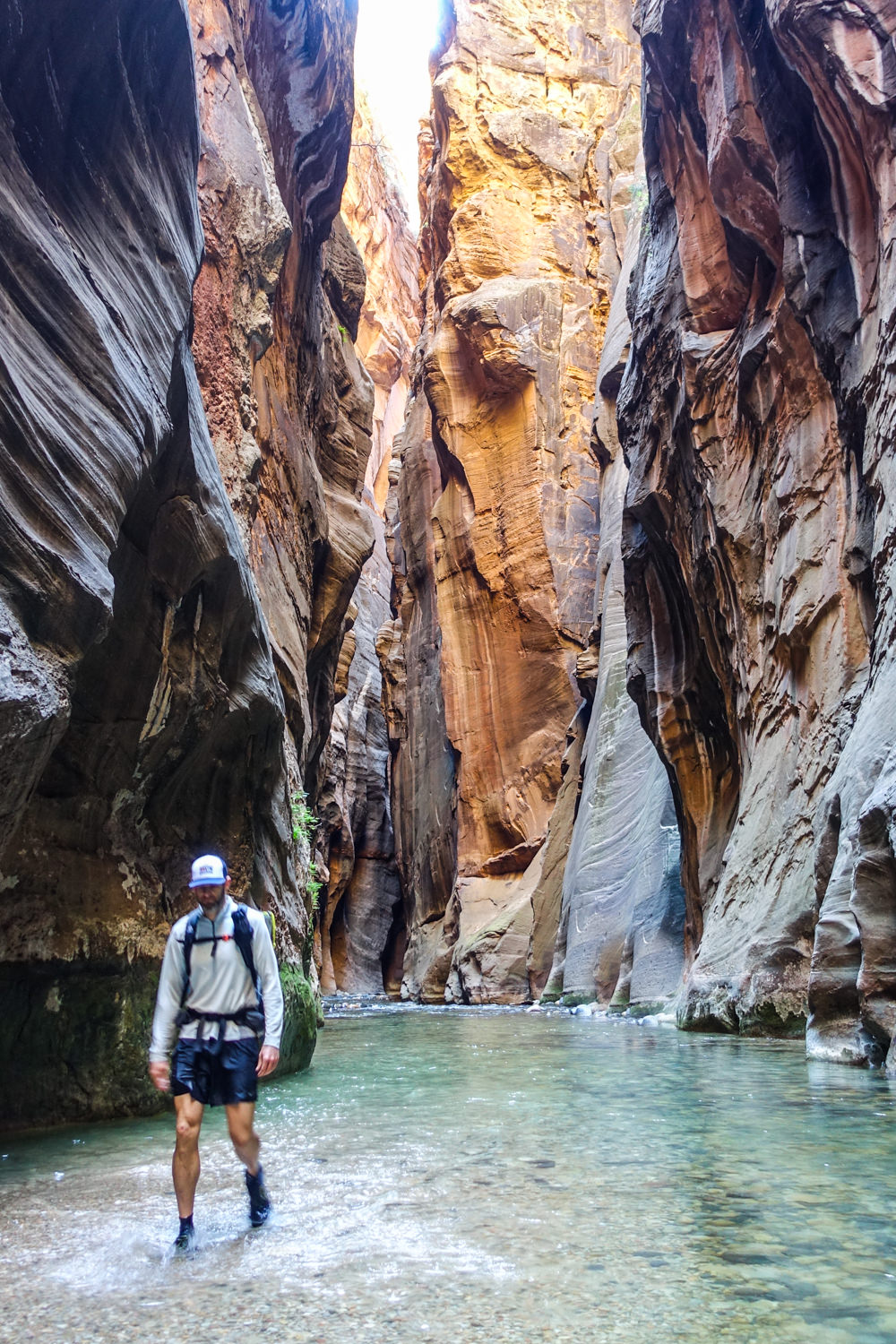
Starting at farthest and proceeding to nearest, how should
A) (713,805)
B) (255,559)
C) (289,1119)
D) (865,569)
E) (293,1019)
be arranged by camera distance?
(713,805) → (255,559) → (865,569) → (293,1019) → (289,1119)

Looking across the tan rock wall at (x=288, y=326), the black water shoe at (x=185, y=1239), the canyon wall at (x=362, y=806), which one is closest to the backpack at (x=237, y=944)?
the black water shoe at (x=185, y=1239)

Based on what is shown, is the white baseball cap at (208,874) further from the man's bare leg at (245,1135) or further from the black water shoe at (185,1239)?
the black water shoe at (185,1239)

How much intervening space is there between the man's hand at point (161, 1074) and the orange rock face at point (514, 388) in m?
25.2

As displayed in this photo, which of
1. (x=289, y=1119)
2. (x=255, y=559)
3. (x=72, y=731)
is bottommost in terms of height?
(x=289, y=1119)

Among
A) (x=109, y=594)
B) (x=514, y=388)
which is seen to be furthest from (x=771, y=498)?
(x=514, y=388)

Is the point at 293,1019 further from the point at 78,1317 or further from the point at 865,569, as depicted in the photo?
the point at 865,569

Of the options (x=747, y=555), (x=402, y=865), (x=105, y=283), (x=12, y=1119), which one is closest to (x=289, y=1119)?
(x=12, y=1119)

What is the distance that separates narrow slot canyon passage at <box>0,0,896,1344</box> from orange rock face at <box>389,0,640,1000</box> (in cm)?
603

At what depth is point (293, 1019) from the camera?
8.74 meters

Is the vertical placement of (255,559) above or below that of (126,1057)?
above

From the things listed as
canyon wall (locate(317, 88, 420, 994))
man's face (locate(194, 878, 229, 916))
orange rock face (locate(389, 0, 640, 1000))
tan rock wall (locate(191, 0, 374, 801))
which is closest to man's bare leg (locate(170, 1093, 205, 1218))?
man's face (locate(194, 878, 229, 916))

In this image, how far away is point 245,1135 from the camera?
361 cm

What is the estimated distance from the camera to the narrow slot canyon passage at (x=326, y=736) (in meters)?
3.33

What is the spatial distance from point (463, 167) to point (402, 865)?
1069 inches
